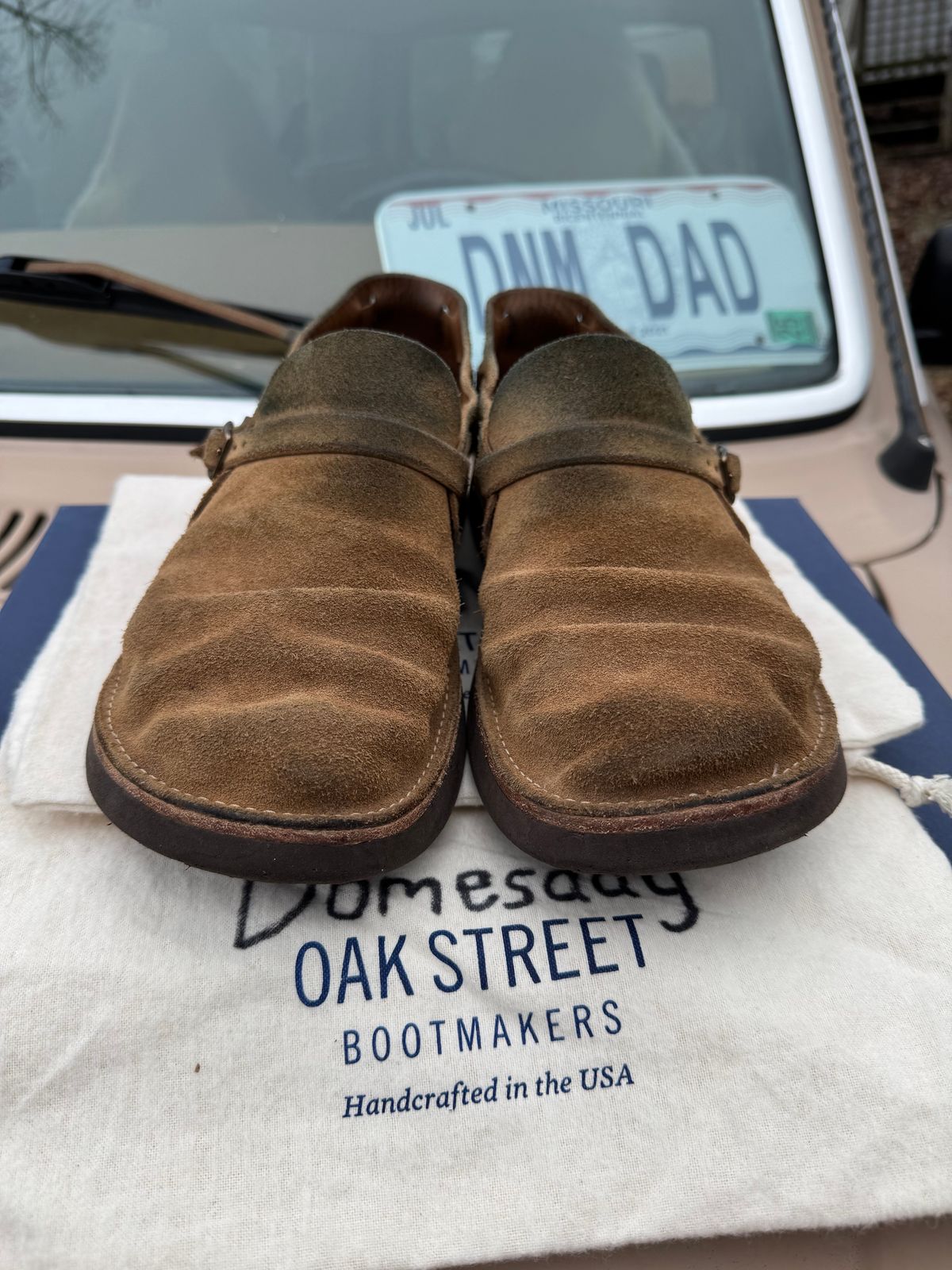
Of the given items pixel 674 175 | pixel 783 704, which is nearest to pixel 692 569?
pixel 783 704

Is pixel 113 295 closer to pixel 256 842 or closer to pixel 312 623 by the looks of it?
pixel 312 623

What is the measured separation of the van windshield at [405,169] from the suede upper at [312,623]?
34 cm

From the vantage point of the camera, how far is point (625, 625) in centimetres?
80

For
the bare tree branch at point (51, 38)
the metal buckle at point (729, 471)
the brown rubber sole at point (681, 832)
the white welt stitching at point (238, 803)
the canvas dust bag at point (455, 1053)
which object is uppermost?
the bare tree branch at point (51, 38)

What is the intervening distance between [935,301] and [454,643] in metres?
1.00

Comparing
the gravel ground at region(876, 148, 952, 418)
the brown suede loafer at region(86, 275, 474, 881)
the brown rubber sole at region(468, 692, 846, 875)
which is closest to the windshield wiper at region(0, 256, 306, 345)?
the brown suede loafer at region(86, 275, 474, 881)

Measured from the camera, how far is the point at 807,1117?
0.65 m

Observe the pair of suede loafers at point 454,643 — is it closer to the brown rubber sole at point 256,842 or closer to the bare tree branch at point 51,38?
the brown rubber sole at point 256,842

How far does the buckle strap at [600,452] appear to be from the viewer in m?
0.96

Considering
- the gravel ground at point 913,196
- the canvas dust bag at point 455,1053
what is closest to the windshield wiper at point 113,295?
the canvas dust bag at point 455,1053

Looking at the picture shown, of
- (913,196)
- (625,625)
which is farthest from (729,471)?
(913,196)

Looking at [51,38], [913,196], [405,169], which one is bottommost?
[913,196]

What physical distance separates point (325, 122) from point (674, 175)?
1.88ft

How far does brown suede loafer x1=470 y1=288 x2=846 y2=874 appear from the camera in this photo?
0.69 m
